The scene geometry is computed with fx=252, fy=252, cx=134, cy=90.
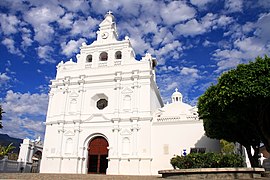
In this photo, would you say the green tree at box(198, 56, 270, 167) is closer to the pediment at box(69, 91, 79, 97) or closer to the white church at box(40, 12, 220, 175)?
the white church at box(40, 12, 220, 175)

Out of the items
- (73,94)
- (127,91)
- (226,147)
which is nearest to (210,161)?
(226,147)

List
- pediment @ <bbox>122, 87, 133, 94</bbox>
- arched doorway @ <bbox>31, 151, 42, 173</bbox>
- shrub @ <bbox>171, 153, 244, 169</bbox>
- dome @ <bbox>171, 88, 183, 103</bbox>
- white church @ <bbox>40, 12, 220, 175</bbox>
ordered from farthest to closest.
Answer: dome @ <bbox>171, 88, 183, 103</bbox>
arched doorway @ <bbox>31, 151, 42, 173</bbox>
pediment @ <bbox>122, 87, 133, 94</bbox>
white church @ <bbox>40, 12, 220, 175</bbox>
shrub @ <bbox>171, 153, 244, 169</bbox>

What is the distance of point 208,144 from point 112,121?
9.80 m

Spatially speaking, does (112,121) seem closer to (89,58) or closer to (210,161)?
(89,58)

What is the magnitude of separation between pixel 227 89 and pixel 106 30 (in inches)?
816

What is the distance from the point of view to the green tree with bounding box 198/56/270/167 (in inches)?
543

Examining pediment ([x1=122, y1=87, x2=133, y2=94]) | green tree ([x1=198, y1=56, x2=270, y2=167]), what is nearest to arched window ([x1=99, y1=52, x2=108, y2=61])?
pediment ([x1=122, y1=87, x2=133, y2=94])

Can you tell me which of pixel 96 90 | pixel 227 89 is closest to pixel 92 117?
pixel 96 90

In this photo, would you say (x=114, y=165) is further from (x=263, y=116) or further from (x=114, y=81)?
(x=263, y=116)

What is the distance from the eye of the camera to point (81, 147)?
26.2m

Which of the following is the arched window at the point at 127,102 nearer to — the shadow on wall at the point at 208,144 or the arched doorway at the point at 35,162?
the shadow on wall at the point at 208,144

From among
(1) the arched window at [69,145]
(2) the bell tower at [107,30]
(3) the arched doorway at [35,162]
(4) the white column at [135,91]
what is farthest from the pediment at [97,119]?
(3) the arched doorway at [35,162]

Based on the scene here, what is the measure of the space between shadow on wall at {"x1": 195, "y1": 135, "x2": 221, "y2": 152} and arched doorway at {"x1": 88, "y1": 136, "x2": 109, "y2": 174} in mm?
9360

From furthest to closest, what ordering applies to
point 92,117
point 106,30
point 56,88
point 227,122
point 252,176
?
point 106,30 < point 56,88 < point 92,117 < point 227,122 < point 252,176
